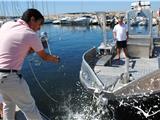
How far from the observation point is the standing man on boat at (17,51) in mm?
4781

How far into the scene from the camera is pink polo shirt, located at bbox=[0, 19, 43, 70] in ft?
15.6

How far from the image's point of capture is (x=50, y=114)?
13.0 m

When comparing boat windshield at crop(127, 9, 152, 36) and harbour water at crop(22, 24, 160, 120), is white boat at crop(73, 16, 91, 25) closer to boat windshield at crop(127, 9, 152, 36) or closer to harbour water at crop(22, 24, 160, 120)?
harbour water at crop(22, 24, 160, 120)

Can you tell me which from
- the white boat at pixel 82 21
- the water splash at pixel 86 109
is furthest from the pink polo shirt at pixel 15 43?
the white boat at pixel 82 21

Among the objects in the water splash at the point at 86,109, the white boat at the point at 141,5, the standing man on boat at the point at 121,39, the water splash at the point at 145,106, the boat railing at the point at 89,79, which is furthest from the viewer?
the white boat at the point at 141,5

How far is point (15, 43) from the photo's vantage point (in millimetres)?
4777

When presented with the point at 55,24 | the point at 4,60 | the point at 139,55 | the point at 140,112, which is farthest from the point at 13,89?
the point at 55,24

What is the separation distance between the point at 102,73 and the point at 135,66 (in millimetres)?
1765

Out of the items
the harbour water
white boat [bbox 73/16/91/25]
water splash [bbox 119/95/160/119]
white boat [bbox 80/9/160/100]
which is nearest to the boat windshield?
white boat [bbox 80/9/160/100]

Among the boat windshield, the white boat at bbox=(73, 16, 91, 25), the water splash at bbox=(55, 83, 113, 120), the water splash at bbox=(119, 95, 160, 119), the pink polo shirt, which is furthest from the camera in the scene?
the white boat at bbox=(73, 16, 91, 25)

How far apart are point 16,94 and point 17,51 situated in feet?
2.25

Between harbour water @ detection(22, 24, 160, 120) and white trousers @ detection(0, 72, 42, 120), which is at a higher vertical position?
white trousers @ detection(0, 72, 42, 120)

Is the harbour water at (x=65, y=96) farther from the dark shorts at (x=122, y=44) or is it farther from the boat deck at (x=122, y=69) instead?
the dark shorts at (x=122, y=44)

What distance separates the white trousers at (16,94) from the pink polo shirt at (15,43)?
0.18 m
